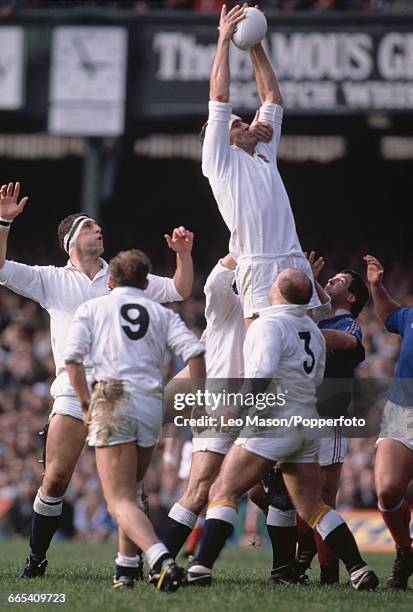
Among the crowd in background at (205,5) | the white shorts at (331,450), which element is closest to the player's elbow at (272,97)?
the white shorts at (331,450)

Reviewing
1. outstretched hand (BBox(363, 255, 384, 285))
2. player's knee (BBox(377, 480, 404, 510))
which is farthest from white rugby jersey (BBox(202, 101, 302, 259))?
player's knee (BBox(377, 480, 404, 510))

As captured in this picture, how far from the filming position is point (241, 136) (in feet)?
27.1

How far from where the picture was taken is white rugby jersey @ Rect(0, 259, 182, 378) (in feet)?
27.2

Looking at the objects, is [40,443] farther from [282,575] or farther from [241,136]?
[241,136]

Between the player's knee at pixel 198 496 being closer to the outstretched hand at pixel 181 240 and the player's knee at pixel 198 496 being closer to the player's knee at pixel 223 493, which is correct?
the player's knee at pixel 223 493

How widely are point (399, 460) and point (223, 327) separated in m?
1.47

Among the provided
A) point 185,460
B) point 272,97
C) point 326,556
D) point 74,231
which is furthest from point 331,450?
point 185,460

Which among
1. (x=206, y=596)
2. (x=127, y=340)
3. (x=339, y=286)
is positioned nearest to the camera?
(x=206, y=596)

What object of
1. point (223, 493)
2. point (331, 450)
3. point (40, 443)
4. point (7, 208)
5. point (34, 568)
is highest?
point (7, 208)

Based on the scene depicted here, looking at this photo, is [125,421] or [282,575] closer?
[125,421]

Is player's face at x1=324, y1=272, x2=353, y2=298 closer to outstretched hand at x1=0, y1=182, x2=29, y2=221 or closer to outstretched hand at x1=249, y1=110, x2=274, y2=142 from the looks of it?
outstretched hand at x1=249, y1=110, x2=274, y2=142

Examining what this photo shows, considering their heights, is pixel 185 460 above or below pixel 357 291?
below

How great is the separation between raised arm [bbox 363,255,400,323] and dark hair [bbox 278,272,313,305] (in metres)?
1.43

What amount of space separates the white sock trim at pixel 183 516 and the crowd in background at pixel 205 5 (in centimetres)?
1262
